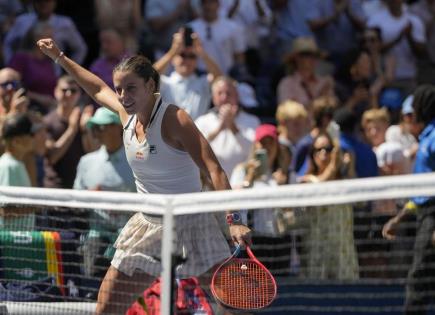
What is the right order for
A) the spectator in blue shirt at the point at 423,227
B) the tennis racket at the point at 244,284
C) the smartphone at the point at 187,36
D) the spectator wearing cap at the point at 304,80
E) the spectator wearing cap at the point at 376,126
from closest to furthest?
the tennis racket at the point at 244,284 → the spectator in blue shirt at the point at 423,227 → the smartphone at the point at 187,36 → the spectator wearing cap at the point at 376,126 → the spectator wearing cap at the point at 304,80

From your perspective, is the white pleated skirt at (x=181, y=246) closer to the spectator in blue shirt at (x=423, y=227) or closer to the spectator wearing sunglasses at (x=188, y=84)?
the spectator in blue shirt at (x=423, y=227)

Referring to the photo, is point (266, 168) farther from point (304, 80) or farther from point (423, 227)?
point (304, 80)

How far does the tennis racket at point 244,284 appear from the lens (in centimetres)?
643

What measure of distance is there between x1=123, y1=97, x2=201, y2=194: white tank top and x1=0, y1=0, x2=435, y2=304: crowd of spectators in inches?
40.4

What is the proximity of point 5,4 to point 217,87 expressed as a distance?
11.4 ft

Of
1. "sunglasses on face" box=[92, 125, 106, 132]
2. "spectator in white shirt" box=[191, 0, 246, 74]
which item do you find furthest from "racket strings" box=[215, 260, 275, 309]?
"spectator in white shirt" box=[191, 0, 246, 74]

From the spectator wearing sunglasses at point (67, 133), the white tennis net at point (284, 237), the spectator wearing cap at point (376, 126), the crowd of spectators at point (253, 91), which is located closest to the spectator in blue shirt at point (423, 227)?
the white tennis net at point (284, 237)

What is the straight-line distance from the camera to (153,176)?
6.78 m

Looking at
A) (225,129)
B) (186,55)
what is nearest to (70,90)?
(186,55)

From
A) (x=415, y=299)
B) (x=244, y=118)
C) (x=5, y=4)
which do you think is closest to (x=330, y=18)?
(x=244, y=118)

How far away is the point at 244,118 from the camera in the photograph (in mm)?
11180

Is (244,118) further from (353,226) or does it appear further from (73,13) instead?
(73,13)

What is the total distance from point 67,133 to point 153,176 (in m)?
3.99

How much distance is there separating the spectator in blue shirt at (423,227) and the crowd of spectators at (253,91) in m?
0.24
